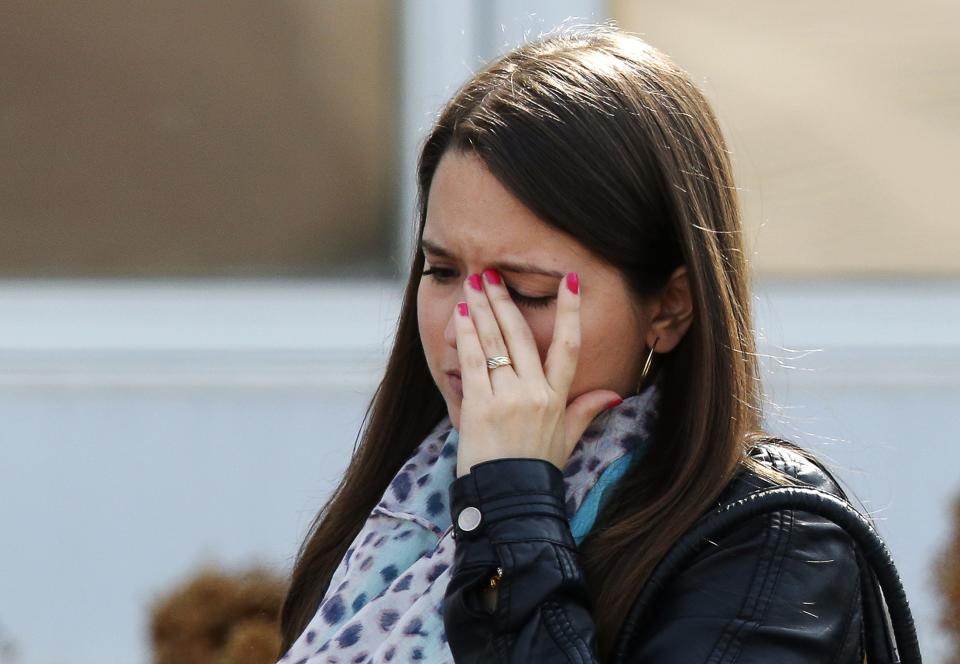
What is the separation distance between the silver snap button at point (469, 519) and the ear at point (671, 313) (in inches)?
14.2

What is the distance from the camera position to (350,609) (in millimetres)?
1949

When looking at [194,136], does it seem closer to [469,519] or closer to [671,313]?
[671,313]

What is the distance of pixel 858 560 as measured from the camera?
1.63 m

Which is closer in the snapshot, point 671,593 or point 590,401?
point 671,593

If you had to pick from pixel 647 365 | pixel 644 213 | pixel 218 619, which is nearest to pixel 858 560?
pixel 647 365

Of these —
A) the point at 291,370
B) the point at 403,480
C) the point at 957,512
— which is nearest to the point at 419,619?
the point at 403,480

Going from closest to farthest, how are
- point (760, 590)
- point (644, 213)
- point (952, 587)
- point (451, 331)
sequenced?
point (760, 590) → point (644, 213) → point (451, 331) → point (952, 587)

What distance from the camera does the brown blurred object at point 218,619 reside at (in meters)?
3.71

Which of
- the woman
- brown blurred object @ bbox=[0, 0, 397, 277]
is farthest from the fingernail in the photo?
brown blurred object @ bbox=[0, 0, 397, 277]

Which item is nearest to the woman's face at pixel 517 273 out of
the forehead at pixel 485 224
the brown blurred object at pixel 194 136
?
the forehead at pixel 485 224

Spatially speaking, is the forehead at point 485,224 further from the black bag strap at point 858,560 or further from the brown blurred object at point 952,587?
the brown blurred object at point 952,587

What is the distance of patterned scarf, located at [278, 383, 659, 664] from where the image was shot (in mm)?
1788

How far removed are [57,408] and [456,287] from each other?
8.55 feet

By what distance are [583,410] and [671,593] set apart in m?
0.30
